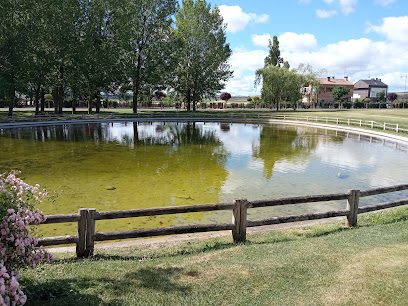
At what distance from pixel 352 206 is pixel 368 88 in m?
147

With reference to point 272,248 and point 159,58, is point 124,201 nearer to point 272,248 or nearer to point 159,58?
point 272,248

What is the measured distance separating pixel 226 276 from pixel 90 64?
51.5 meters

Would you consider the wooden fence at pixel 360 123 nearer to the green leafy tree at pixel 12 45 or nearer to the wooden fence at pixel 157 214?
the wooden fence at pixel 157 214

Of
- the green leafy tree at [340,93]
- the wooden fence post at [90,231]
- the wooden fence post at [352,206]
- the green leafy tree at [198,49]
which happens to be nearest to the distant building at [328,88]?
the green leafy tree at [340,93]

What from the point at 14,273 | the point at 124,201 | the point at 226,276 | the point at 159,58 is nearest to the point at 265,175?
the point at 124,201

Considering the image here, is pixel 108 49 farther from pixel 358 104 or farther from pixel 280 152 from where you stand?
pixel 358 104

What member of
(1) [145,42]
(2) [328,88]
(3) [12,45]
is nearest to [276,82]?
(1) [145,42]

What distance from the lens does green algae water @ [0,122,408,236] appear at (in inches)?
457

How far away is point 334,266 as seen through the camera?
18.8ft

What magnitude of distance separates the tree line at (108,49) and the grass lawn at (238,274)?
38.8 meters

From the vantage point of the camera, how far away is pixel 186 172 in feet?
56.9

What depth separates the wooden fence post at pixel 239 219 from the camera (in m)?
7.00

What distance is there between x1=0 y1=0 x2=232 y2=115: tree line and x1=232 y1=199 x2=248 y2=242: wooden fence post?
39.0 meters

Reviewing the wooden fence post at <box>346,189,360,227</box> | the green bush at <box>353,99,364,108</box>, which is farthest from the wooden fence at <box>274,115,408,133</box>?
the green bush at <box>353,99,364,108</box>
